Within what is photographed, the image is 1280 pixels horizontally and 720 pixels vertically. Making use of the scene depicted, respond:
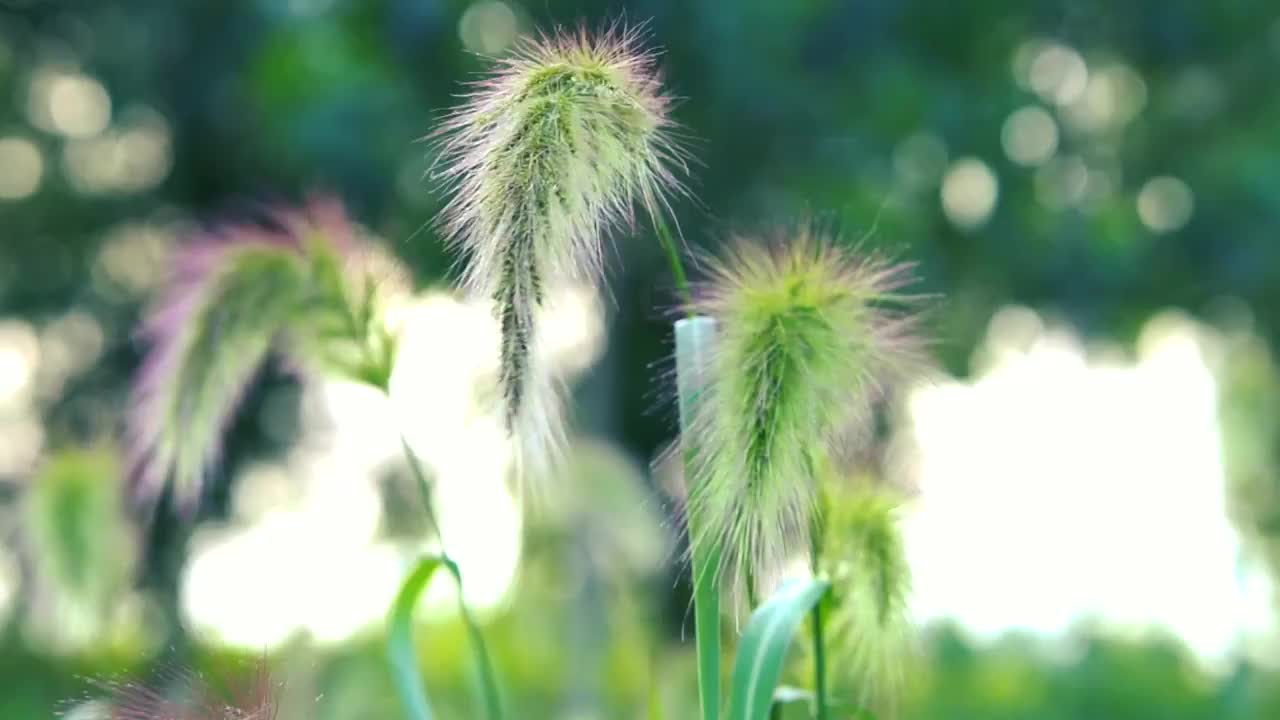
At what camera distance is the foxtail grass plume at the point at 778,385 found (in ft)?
4.44

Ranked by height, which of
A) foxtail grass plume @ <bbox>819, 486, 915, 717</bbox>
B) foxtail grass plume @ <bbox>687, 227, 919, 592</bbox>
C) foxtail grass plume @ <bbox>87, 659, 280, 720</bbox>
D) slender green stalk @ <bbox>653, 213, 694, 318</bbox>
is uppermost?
slender green stalk @ <bbox>653, 213, 694, 318</bbox>

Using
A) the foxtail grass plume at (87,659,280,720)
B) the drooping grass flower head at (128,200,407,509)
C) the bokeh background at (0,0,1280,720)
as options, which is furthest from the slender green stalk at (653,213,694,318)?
the bokeh background at (0,0,1280,720)

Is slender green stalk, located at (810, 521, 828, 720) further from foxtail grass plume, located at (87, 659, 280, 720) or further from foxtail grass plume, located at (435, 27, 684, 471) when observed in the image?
foxtail grass plume, located at (87, 659, 280, 720)

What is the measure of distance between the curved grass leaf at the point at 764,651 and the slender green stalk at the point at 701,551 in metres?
0.03

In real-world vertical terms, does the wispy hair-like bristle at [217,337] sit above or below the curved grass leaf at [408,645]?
above

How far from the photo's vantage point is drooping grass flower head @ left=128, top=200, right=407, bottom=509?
66.2 inches

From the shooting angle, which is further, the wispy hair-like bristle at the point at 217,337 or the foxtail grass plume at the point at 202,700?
the wispy hair-like bristle at the point at 217,337

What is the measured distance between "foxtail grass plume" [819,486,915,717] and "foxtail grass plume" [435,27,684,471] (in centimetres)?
31

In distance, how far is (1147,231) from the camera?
9.20m

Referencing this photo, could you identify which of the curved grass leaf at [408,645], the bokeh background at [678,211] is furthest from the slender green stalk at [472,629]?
the bokeh background at [678,211]

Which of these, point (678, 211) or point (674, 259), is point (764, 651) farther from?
point (678, 211)

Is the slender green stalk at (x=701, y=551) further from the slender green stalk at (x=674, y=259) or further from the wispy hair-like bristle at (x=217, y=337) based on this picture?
the wispy hair-like bristle at (x=217, y=337)

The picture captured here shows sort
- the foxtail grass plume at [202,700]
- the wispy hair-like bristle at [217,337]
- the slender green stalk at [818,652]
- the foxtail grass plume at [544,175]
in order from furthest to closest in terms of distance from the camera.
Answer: the wispy hair-like bristle at [217,337] < the slender green stalk at [818,652] < the foxtail grass plume at [544,175] < the foxtail grass plume at [202,700]

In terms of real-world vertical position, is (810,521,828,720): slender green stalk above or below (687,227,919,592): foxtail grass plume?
below
